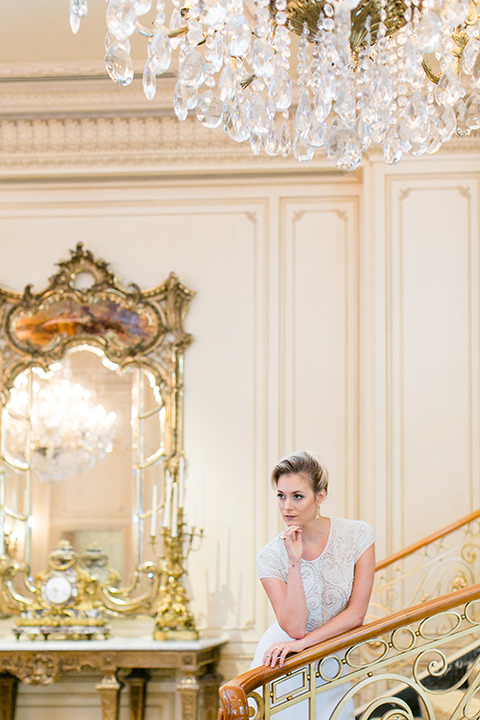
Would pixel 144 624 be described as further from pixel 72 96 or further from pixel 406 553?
pixel 72 96

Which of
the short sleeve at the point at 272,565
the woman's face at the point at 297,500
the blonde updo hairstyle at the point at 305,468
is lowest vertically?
the short sleeve at the point at 272,565

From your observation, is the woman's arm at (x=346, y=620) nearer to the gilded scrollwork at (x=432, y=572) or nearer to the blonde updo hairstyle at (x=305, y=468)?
the blonde updo hairstyle at (x=305, y=468)

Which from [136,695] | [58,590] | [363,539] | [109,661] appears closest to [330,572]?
[363,539]

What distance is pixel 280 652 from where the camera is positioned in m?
3.05

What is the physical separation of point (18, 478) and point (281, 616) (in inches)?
127

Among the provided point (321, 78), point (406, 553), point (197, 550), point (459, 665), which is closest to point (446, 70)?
point (321, 78)

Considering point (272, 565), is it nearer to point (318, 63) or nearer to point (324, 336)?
point (318, 63)

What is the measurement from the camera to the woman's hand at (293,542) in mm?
3115

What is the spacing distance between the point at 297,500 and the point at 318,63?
1464 millimetres

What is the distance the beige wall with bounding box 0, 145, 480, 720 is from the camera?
5574 millimetres

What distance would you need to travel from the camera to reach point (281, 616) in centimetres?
312

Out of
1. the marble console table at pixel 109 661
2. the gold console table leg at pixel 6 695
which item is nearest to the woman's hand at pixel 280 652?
the marble console table at pixel 109 661

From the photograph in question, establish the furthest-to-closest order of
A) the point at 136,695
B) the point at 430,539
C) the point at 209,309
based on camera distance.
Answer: the point at 209,309
the point at 136,695
the point at 430,539

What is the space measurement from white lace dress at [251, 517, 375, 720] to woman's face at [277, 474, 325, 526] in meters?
0.11
